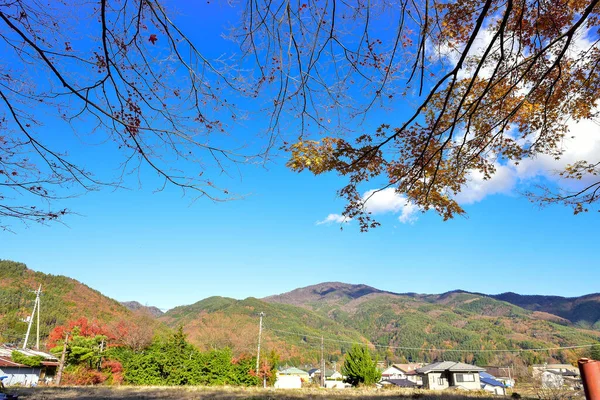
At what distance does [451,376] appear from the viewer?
86.1 ft

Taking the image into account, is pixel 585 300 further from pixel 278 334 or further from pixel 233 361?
pixel 233 361

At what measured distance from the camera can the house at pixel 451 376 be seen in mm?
25609

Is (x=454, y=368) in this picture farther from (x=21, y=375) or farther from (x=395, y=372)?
(x=395, y=372)

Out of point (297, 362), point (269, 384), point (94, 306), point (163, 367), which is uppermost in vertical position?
point (94, 306)

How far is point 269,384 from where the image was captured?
2111cm

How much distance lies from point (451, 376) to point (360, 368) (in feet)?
40.7

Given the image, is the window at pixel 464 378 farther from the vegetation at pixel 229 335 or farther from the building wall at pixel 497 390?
the vegetation at pixel 229 335

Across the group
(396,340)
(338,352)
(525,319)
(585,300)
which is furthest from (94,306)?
(585,300)

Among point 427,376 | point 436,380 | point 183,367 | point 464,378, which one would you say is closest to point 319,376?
point 427,376

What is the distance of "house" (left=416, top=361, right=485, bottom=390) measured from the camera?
25609mm

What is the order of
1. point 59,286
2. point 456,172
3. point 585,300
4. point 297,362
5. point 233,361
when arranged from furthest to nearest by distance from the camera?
point 585,300
point 297,362
point 59,286
point 233,361
point 456,172

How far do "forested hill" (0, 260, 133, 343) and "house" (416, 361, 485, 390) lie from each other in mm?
36915

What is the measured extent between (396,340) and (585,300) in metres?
158

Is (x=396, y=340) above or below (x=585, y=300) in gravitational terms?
below
